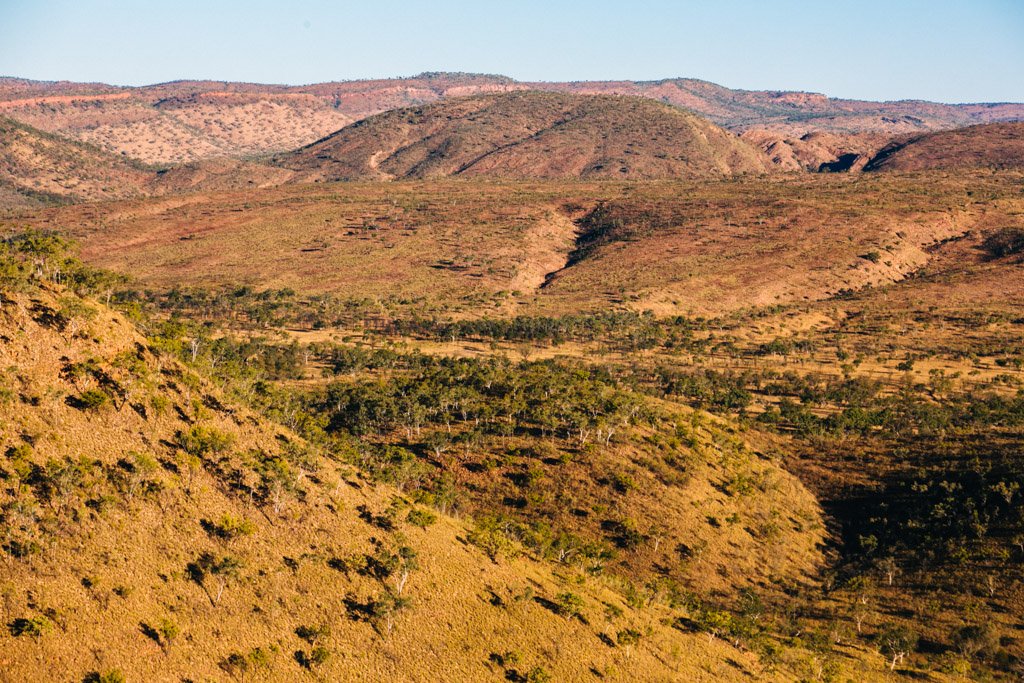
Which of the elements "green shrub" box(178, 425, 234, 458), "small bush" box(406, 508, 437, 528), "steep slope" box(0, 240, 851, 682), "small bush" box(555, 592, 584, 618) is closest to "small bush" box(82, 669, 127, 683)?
"steep slope" box(0, 240, 851, 682)

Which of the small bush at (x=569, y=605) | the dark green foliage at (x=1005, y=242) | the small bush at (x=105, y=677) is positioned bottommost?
the small bush at (x=569, y=605)

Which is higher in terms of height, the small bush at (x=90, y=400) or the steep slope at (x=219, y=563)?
the small bush at (x=90, y=400)

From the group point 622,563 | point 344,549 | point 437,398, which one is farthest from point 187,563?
point 437,398

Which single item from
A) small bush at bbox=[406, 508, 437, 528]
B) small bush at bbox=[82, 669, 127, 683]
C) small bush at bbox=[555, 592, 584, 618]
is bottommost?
small bush at bbox=[555, 592, 584, 618]

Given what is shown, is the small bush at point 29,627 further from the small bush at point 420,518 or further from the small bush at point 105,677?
the small bush at point 420,518

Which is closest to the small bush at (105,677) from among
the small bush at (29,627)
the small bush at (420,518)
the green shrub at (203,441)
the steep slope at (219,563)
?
the steep slope at (219,563)

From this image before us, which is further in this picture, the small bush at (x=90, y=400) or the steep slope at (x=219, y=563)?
the small bush at (x=90, y=400)

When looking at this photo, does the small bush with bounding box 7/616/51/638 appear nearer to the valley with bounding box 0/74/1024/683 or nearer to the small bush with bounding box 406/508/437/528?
the valley with bounding box 0/74/1024/683

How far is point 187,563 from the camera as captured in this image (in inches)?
1366

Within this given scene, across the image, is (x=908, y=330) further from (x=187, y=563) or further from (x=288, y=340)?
(x=187, y=563)

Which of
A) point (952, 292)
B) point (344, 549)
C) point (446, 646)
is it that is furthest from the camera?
point (952, 292)

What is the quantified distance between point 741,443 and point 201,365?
51859 millimetres

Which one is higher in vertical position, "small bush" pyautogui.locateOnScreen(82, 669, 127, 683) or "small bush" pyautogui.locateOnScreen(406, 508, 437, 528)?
"small bush" pyautogui.locateOnScreen(82, 669, 127, 683)

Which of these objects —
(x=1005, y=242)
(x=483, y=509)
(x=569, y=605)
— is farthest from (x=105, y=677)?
(x=1005, y=242)
